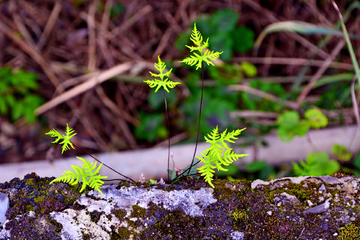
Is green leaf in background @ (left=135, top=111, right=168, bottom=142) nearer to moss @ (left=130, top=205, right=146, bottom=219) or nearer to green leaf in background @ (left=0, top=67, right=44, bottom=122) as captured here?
green leaf in background @ (left=0, top=67, right=44, bottom=122)

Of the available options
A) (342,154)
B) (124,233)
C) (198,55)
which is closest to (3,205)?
(124,233)

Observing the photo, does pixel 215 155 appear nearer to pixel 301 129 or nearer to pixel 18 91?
pixel 301 129

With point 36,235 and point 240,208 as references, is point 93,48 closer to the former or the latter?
point 36,235

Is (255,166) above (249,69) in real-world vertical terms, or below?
below

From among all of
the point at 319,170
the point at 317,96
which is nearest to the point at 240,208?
the point at 319,170

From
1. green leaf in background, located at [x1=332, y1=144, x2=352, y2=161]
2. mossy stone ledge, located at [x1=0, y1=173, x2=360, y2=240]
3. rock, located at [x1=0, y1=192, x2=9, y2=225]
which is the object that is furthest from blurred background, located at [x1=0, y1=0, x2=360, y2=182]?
rock, located at [x1=0, y1=192, x2=9, y2=225]

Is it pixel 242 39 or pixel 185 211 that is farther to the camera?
pixel 242 39

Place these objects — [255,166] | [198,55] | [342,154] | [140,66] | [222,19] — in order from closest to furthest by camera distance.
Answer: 1. [198,55]
2. [342,154]
3. [255,166]
4. [222,19]
5. [140,66]
